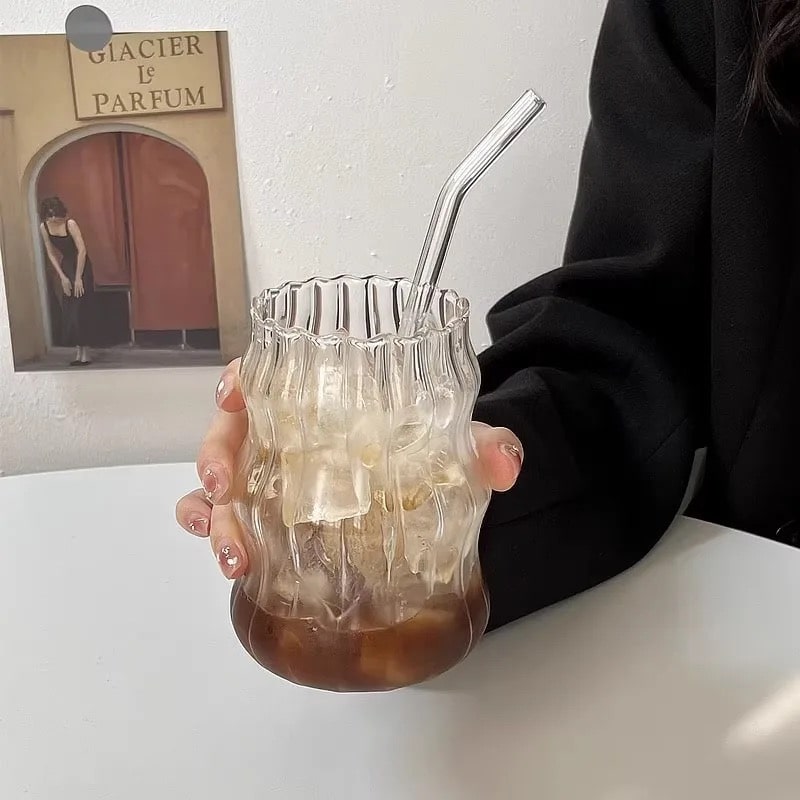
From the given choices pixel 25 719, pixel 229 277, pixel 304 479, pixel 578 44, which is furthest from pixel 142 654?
pixel 578 44

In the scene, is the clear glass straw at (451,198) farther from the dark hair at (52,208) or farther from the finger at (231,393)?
the dark hair at (52,208)

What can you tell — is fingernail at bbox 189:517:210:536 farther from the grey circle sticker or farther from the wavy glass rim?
the grey circle sticker

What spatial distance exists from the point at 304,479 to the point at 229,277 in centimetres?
46

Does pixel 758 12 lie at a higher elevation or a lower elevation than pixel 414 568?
higher

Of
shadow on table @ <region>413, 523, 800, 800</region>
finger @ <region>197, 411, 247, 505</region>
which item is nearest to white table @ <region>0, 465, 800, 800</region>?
shadow on table @ <region>413, 523, 800, 800</region>

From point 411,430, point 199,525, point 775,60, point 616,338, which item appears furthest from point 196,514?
point 775,60

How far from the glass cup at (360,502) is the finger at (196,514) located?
43 mm

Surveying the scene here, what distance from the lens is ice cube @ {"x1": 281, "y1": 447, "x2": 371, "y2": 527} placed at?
31cm

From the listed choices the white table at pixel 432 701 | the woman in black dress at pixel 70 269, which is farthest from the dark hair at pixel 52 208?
the white table at pixel 432 701

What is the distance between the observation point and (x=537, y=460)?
493 millimetres

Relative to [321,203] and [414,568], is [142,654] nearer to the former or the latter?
[414,568]

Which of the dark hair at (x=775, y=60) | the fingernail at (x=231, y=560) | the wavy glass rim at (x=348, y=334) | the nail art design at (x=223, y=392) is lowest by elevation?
the fingernail at (x=231, y=560)

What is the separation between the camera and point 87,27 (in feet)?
2.26

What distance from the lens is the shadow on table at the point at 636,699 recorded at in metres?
0.37
